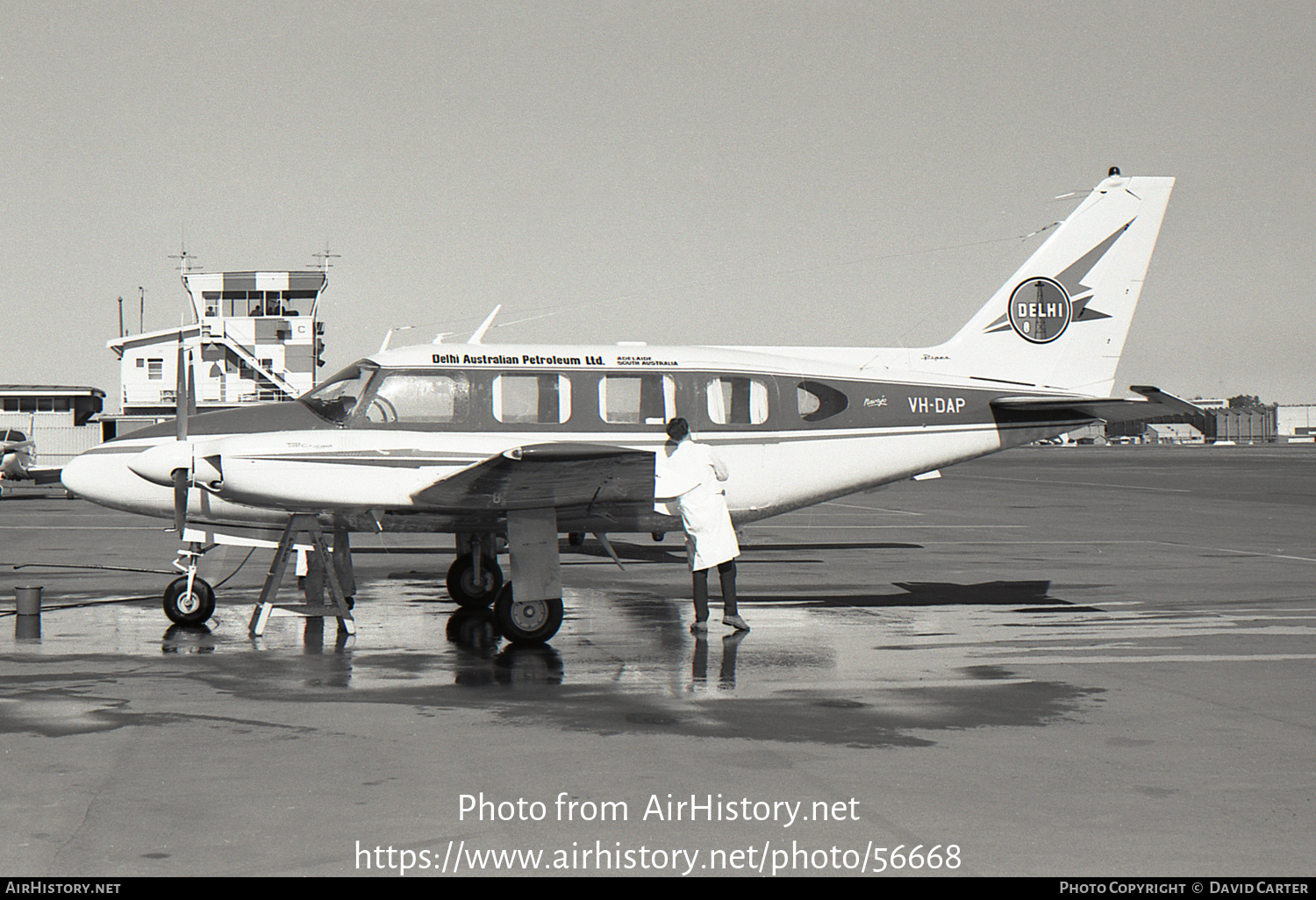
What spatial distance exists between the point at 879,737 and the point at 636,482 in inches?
175

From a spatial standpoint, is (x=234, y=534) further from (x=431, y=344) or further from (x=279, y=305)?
(x=279, y=305)

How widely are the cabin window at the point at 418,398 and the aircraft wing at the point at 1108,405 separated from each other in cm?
618

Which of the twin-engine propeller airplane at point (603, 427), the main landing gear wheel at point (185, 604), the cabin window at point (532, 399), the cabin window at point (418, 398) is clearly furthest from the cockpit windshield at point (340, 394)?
the main landing gear wheel at point (185, 604)

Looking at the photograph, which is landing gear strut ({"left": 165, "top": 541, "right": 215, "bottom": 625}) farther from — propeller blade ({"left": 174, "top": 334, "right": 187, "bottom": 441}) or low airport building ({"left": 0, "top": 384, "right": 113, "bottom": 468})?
low airport building ({"left": 0, "top": 384, "right": 113, "bottom": 468})

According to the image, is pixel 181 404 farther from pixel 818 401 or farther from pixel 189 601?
pixel 818 401

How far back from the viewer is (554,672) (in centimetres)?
925

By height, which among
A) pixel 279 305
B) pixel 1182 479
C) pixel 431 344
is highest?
pixel 279 305

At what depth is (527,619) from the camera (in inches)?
413

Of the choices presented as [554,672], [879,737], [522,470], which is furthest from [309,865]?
[522,470]

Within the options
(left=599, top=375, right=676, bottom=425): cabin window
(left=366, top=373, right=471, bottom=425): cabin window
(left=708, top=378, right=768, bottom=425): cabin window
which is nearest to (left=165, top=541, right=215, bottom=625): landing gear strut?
(left=366, top=373, right=471, bottom=425): cabin window

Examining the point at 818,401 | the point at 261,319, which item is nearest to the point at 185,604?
the point at 818,401

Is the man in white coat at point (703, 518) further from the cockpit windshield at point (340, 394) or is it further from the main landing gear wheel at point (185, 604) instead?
the main landing gear wheel at point (185, 604)

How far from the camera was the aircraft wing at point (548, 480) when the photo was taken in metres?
9.70

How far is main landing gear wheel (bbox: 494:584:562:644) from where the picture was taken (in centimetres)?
1047
